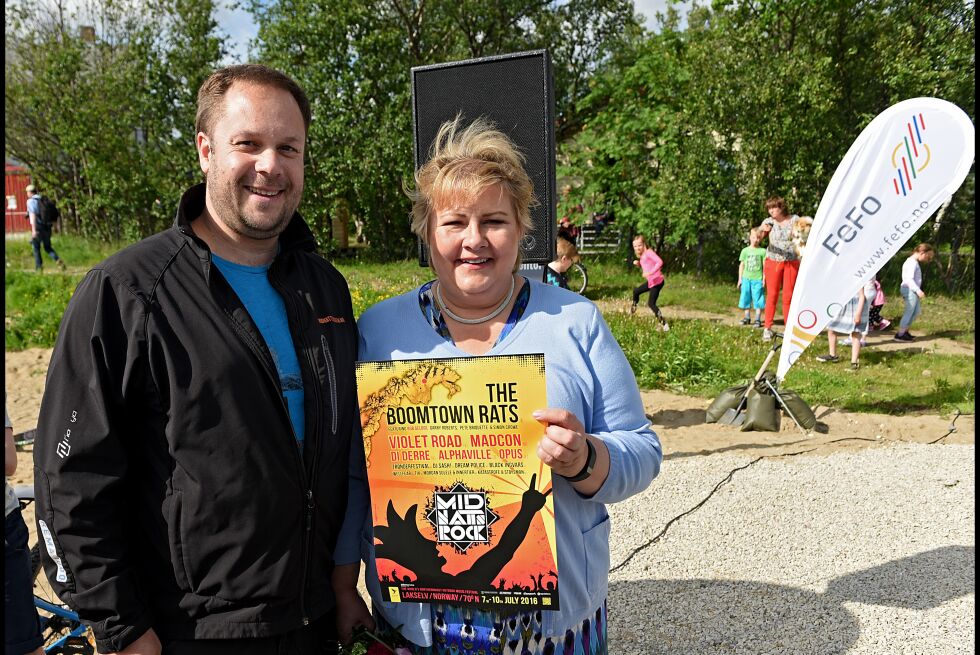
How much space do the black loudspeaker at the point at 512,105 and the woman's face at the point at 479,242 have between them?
2.29m

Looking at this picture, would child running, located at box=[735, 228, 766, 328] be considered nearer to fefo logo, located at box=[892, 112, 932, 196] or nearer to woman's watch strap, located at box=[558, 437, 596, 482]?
fefo logo, located at box=[892, 112, 932, 196]

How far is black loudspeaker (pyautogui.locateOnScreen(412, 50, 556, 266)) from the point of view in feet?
13.7

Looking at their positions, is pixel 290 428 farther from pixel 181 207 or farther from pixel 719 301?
pixel 719 301

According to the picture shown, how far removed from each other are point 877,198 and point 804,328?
1.27 m

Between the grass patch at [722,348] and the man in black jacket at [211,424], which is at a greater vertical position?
the man in black jacket at [211,424]

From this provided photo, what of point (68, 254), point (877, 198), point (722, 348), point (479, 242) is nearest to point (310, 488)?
point (479, 242)

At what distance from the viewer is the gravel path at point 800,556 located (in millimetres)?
3910

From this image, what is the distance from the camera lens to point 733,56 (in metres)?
15.9

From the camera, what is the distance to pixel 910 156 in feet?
20.0

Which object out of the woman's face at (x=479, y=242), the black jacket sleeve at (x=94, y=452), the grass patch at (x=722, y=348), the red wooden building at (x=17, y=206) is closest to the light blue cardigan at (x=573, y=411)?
the woman's face at (x=479, y=242)

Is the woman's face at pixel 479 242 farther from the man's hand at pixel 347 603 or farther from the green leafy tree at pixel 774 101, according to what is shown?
the green leafy tree at pixel 774 101

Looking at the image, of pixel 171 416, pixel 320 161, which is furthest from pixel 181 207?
pixel 320 161

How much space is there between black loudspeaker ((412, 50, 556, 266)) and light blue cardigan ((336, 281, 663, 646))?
2.29m

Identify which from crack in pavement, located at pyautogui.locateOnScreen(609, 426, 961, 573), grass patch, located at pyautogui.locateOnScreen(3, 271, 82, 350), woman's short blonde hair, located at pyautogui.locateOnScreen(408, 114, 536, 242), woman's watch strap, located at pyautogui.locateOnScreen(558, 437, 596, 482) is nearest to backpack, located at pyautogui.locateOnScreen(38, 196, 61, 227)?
grass patch, located at pyautogui.locateOnScreen(3, 271, 82, 350)
